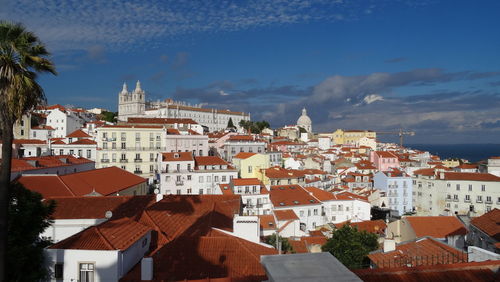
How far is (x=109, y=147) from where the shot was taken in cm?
6225

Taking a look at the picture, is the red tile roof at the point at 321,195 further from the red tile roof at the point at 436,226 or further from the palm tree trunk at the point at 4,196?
the palm tree trunk at the point at 4,196

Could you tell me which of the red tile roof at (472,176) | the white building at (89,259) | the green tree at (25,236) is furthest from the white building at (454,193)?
the green tree at (25,236)

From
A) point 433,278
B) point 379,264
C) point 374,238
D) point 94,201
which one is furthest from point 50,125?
point 433,278

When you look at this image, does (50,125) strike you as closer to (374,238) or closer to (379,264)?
(374,238)

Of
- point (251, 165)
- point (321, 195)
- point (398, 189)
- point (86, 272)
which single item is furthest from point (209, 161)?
point (86, 272)

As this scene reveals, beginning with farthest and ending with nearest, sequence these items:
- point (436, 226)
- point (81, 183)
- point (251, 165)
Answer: point (251, 165)
point (81, 183)
point (436, 226)

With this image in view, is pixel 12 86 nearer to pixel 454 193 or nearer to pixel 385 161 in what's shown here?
pixel 454 193

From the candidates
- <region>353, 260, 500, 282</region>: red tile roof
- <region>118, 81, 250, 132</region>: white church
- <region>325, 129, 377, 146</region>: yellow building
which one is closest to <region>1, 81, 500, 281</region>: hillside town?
<region>353, 260, 500, 282</region>: red tile roof

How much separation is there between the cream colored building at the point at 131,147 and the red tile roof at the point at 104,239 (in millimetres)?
51735

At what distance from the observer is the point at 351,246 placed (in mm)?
26766

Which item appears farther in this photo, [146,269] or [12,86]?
[146,269]

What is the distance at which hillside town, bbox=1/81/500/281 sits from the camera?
11.1 meters

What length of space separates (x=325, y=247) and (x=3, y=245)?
81.4 feet

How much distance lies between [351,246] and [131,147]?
46937 millimetres
